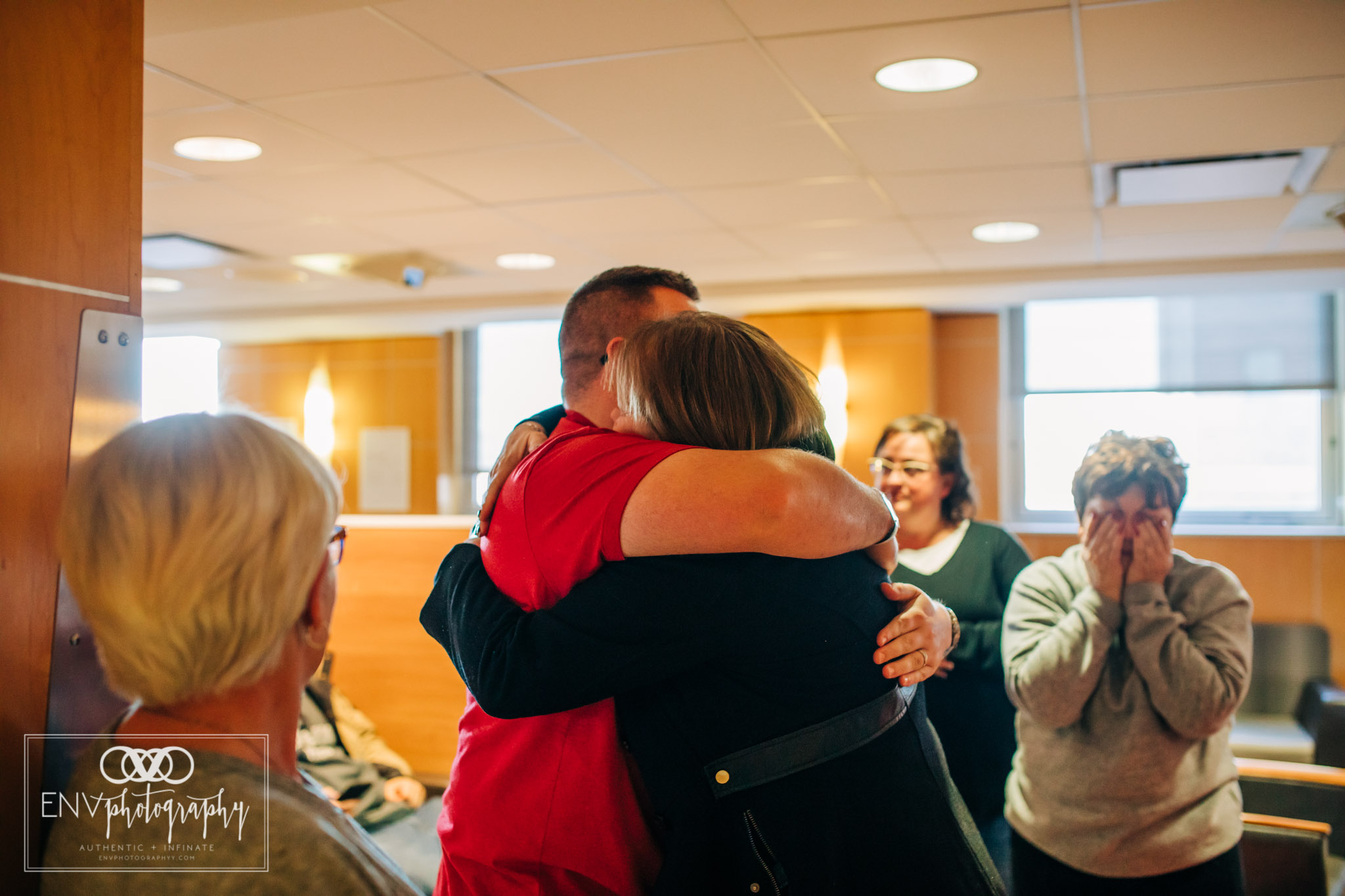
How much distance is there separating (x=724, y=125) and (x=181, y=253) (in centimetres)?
328

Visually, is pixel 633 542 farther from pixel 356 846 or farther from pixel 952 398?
pixel 952 398

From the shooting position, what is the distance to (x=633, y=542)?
1105 mm

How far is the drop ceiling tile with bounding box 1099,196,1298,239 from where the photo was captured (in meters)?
4.32

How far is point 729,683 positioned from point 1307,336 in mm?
6511

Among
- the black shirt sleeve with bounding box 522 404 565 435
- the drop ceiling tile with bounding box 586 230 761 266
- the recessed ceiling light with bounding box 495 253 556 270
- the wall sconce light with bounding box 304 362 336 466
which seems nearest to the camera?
the black shirt sleeve with bounding box 522 404 565 435

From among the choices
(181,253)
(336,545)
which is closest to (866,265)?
(181,253)

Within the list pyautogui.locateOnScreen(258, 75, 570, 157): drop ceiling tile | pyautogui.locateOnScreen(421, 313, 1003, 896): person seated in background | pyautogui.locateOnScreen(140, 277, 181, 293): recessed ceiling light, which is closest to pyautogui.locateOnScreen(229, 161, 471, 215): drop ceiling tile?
pyautogui.locateOnScreen(258, 75, 570, 157): drop ceiling tile

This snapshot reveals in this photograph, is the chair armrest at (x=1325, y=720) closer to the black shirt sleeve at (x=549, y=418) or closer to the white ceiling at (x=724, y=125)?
the white ceiling at (x=724, y=125)

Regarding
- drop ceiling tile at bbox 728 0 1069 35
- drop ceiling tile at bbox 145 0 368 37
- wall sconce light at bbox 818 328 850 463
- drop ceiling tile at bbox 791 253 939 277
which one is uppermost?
drop ceiling tile at bbox 791 253 939 277

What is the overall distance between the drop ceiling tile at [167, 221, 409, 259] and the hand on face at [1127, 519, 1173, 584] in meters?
3.84

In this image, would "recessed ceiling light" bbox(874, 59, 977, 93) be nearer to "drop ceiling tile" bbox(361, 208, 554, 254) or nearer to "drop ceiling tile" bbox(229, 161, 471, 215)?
"drop ceiling tile" bbox(229, 161, 471, 215)

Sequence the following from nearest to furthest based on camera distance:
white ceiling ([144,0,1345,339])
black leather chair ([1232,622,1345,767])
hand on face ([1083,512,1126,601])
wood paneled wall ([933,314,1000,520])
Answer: hand on face ([1083,512,1126,601]), white ceiling ([144,0,1345,339]), black leather chair ([1232,622,1345,767]), wood paneled wall ([933,314,1000,520])

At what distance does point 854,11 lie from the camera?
244 cm

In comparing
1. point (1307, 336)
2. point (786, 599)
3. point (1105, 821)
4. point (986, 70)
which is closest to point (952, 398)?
point (1307, 336)
